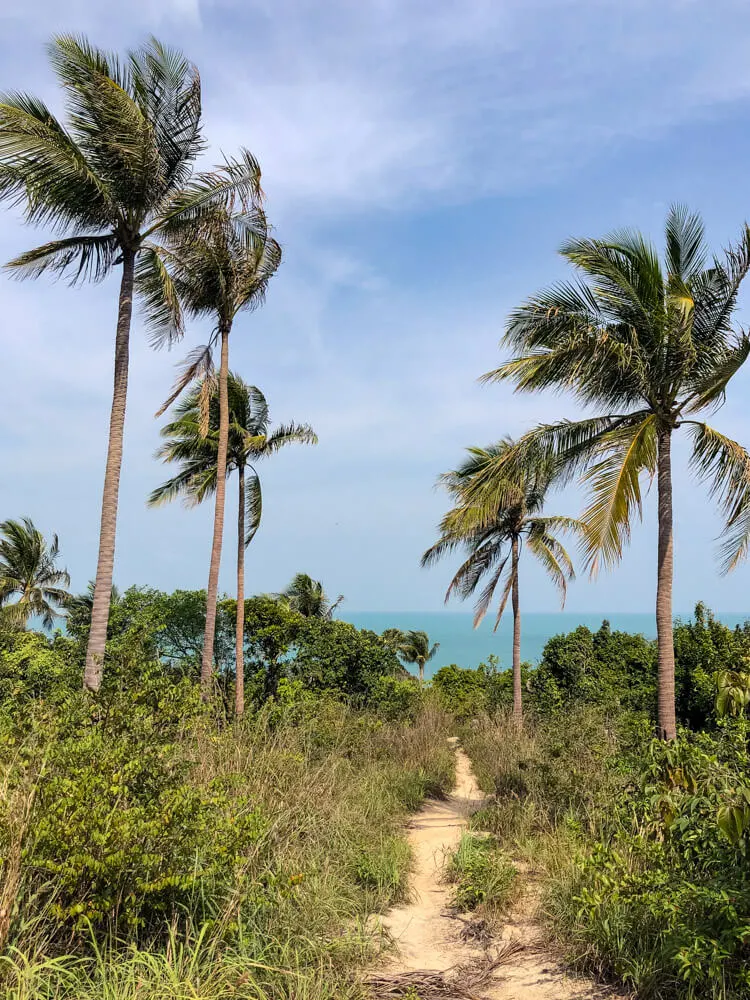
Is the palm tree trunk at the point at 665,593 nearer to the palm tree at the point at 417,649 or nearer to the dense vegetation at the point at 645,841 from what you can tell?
the dense vegetation at the point at 645,841

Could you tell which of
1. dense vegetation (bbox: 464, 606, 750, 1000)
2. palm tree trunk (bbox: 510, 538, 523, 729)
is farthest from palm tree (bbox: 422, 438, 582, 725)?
dense vegetation (bbox: 464, 606, 750, 1000)

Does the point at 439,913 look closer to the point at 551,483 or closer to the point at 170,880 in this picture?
the point at 170,880

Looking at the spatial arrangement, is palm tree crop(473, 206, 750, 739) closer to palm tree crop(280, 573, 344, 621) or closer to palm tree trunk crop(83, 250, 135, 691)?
palm tree trunk crop(83, 250, 135, 691)

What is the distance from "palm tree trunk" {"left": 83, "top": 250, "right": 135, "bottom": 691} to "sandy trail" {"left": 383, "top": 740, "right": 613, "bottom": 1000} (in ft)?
18.4

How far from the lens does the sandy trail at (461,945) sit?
16.1ft

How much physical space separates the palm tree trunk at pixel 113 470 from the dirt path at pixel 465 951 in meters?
5.73

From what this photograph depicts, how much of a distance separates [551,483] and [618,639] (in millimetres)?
11917

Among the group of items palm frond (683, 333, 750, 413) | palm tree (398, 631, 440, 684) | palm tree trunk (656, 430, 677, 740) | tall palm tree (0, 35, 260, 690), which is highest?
tall palm tree (0, 35, 260, 690)

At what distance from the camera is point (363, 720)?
1219 centimetres

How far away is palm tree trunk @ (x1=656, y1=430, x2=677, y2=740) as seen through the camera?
9188mm

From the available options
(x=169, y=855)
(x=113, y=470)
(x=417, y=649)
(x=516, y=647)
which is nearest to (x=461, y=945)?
(x=169, y=855)

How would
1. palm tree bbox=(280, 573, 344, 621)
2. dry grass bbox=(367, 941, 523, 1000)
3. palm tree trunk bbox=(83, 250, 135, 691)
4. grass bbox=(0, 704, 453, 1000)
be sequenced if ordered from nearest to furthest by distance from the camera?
grass bbox=(0, 704, 453, 1000), dry grass bbox=(367, 941, 523, 1000), palm tree trunk bbox=(83, 250, 135, 691), palm tree bbox=(280, 573, 344, 621)

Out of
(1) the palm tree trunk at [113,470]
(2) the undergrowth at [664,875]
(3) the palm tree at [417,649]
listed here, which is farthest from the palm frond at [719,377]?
(3) the palm tree at [417,649]

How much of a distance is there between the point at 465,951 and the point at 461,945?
0.13m
